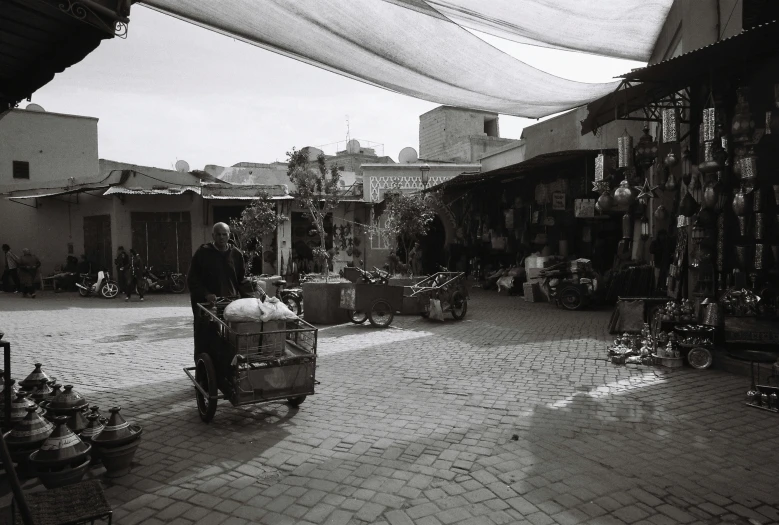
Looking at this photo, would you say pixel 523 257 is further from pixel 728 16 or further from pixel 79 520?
pixel 79 520

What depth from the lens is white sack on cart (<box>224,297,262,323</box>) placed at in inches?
186

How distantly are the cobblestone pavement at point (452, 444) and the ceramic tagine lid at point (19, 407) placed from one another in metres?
0.62

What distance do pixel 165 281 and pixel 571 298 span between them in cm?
1405

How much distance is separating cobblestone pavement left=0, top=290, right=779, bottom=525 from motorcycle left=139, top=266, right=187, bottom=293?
11.5 metres

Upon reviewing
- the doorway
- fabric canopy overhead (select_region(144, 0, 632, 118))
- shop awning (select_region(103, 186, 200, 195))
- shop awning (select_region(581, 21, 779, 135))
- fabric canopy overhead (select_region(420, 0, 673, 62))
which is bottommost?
the doorway

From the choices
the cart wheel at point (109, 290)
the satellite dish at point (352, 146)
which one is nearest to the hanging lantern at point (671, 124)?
the cart wheel at point (109, 290)

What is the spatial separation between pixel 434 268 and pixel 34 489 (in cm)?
1964

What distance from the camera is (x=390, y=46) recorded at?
19.7ft

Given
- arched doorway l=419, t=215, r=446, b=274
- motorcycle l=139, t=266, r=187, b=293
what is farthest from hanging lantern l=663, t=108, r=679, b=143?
motorcycle l=139, t=266, r=187, b=293

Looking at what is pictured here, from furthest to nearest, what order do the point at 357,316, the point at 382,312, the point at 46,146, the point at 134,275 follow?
the point at 46,146
the point at 134,275
the point at 357,316
the point at 382,312

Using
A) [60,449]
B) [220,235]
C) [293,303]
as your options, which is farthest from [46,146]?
[60,449]

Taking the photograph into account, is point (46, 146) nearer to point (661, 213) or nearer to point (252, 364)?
point (252, 364)

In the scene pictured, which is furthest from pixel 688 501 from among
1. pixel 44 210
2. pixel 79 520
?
pixel 44 210

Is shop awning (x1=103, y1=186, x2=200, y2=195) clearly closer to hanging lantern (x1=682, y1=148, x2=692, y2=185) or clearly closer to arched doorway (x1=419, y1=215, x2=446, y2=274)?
arched doorway (x1=419, y1=215, x2=446, y2=274)
